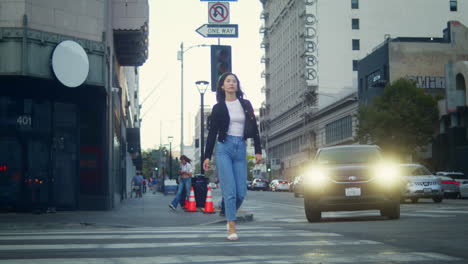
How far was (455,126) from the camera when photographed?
49875 mm

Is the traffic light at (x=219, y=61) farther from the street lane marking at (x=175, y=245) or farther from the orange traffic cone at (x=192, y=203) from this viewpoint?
the street lane marking at (x=175, y=245)

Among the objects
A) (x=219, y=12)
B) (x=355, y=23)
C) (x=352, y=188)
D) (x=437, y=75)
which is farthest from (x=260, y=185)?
(x=352, y=188)

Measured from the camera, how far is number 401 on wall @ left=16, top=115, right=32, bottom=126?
17.8m

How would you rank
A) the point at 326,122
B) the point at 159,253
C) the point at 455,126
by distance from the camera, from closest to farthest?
the point at 159,253 < the point at 455,126 < the point at 326,122

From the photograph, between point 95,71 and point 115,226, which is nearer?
point 115,226

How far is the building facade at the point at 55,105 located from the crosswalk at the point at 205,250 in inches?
358

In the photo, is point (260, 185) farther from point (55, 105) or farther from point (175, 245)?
point (175, 245)

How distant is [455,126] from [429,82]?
39.9ft

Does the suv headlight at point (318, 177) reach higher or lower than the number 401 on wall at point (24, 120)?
lower

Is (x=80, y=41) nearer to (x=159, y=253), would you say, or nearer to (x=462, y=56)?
(x=159, y=253)

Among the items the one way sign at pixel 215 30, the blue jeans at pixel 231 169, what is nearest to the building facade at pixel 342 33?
the one way sign at pixel 215 30

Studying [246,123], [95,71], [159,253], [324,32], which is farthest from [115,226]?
[324,32]

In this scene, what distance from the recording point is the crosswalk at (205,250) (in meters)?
6.05

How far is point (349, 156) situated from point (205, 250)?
7.33 metres
